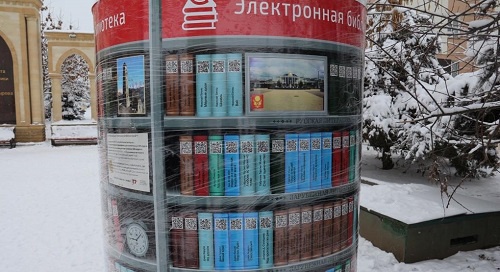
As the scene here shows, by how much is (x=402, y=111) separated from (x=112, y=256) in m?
9.18

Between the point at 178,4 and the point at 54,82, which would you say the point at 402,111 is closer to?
the point at 178,4

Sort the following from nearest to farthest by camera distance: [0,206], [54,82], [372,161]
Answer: [0,206], [372,161], [54,82]

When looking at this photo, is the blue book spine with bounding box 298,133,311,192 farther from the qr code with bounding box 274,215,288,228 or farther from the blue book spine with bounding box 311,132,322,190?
the qr code with bounding box 274,215,288,228

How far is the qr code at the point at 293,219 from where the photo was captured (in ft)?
6.38

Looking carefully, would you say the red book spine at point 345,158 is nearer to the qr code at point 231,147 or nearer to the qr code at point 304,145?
the qr code at point 304,145

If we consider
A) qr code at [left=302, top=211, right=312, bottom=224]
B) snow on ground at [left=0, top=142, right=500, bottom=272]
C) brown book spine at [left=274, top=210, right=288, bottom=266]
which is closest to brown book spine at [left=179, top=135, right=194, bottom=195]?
brown book spine at [left=274, top=210, right=288, bottom=266]

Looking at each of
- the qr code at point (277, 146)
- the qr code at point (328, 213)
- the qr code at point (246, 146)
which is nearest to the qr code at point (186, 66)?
the qr code at point (246, 146)

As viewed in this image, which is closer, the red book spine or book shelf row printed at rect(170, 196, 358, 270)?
book shelf row printed at rect(170, 196, 358, 270)

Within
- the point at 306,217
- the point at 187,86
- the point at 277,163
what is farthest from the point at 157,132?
the point at 306,217

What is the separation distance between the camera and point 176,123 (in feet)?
6.03

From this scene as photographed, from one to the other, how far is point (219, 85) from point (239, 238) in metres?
0.72

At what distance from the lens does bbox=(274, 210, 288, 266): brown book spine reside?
1.92 m

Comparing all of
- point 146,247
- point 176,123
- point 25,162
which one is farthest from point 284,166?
point 25,162

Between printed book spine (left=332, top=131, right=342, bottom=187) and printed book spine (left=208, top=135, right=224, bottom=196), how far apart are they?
0.59m
